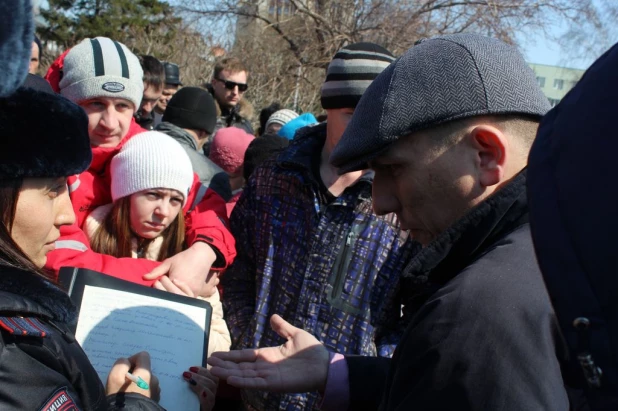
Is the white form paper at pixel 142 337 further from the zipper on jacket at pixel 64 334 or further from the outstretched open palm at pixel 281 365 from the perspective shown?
the zipper on jacket at pixel 64 334

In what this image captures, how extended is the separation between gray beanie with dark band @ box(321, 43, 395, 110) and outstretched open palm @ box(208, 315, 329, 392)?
98cm

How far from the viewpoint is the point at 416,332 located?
4.59ft

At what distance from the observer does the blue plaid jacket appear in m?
2.46

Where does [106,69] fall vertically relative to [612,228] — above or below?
below

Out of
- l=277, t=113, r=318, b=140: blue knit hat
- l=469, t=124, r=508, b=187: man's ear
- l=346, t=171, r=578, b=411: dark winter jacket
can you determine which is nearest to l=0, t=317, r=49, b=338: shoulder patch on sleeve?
l=346, t=171, r=578, b=411: dark winter jacket

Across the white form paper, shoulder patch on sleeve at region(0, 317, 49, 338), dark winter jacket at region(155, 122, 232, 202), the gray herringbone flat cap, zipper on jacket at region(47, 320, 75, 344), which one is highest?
the gray herringbone flat cap

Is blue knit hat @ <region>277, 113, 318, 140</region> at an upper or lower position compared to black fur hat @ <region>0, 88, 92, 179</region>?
lower

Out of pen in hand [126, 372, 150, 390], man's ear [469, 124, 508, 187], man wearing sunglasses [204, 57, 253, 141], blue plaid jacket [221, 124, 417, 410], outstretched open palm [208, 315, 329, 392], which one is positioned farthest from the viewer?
man wearing sunglasses [204, 57, 253, 141]

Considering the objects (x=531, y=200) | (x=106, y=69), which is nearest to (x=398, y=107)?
(x=531, y=200)

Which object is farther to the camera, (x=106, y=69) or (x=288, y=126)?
(x=288, y=126)

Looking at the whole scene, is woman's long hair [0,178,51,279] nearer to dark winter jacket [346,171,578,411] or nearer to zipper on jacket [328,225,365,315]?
dark winter jacket [346,171,578,411]

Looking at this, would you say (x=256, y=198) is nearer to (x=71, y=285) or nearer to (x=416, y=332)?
(x=71, y=285)

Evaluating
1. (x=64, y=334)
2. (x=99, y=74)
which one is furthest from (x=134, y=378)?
(x=99, y=74)

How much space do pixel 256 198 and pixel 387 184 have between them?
3.62 feet
